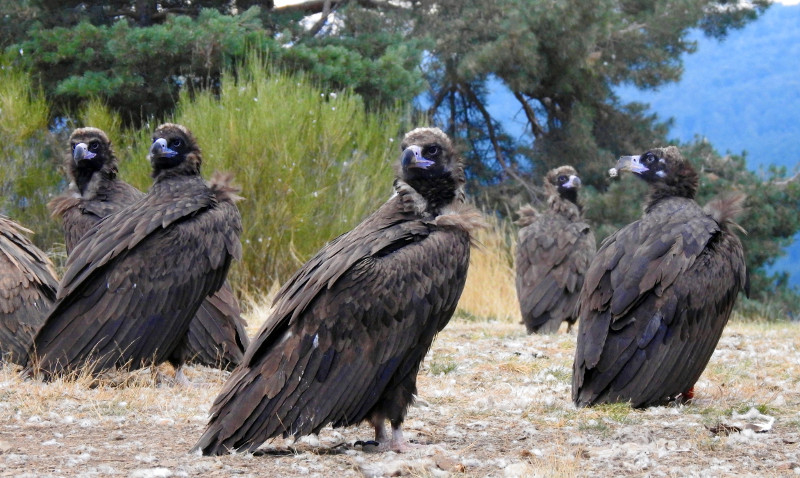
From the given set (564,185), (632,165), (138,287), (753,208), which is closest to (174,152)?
(138,287)

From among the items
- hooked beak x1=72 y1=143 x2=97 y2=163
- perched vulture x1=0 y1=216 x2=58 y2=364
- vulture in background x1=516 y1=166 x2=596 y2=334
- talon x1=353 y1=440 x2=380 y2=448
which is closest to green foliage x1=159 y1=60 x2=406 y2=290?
vulture in background x1=516 y1=166 x2=596 y2=334

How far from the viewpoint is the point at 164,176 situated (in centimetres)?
729

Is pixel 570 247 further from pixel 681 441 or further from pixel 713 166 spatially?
pixel 713 166

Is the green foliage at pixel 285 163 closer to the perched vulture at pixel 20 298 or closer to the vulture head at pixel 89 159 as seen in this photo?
the vulture head at pixel 89 159

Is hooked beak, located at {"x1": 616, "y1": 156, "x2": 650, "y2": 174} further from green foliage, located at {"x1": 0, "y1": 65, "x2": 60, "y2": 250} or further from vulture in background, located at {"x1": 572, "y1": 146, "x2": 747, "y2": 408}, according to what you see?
green foliage, located at {"x1": 0, "y1": 65, "x2": 60, "y2": 250}

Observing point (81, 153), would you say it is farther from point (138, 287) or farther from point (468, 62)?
point (468, 62)

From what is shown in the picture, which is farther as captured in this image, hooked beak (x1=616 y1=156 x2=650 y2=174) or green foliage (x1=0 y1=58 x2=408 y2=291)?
green foliage (x1=0 y1=58 x2=408 y2=291)

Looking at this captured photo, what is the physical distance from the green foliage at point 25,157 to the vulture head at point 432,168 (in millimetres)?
12470

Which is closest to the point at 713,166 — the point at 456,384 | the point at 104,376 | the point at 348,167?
the point at 348,167

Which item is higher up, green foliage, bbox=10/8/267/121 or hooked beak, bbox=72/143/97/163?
green foliage, bbox=10/8/267/121

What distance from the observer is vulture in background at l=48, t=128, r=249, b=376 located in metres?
7.69

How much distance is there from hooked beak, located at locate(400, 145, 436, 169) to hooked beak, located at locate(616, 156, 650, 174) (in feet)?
7.19

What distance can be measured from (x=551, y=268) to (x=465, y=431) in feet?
17.4

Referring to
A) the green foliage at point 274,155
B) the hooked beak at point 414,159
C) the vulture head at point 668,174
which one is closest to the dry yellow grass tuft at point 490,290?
the green foliage at point 274,155
